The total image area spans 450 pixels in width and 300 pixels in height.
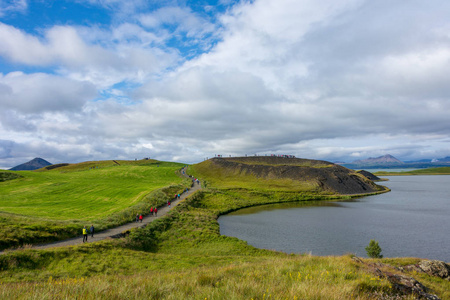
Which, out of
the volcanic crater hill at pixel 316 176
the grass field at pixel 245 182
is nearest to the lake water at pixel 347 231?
the grass field at pixel 245 182

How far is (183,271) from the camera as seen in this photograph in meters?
14.2

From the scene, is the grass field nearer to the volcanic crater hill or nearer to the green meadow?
the volcanic crater hill

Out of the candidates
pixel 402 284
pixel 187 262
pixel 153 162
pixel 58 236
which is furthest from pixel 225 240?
pixel 153 162

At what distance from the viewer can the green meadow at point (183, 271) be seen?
21.9ft

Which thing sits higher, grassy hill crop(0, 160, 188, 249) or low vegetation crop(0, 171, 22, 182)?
low vegetation crop(0, 171, 22, 182)

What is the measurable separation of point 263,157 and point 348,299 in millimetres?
139923

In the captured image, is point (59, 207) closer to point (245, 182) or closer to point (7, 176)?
point (7, 176)

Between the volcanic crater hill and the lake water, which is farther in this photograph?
the volcanic crater hill

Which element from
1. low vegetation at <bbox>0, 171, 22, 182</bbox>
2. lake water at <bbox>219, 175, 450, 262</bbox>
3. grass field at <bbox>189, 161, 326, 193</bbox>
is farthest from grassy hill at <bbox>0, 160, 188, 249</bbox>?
grass field at <bbox>189, 161, 326, 193</bbox>

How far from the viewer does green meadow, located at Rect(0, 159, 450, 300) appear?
6676 mm

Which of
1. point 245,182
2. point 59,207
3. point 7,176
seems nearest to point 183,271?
point 59,207

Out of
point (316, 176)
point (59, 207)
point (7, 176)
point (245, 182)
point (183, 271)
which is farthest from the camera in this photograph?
point (245, 182)

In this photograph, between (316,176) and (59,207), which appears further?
(316,176)

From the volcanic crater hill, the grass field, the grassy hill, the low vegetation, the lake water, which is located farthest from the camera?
the volcanic crater hill
